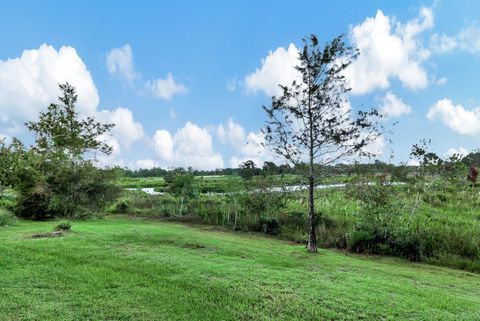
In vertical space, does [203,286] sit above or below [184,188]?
below

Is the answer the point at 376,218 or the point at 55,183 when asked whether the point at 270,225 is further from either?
the point at 55,183

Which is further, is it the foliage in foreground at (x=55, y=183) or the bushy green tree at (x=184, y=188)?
the bushy green tree at (x=184, y=188)

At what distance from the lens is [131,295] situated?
5.46 meters

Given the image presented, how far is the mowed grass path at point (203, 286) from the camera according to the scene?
5.02 meters

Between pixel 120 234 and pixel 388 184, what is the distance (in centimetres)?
940

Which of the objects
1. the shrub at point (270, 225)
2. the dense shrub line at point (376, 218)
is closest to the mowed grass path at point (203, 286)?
the dense shrub line at point (376, 218)

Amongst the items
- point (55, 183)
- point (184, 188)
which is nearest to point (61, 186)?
point (55, 183)

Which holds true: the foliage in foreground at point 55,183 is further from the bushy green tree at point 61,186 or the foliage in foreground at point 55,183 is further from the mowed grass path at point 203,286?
the mowed grass path at point 203,286

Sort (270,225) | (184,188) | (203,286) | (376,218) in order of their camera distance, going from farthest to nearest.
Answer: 1. (184,188)
2. (270,225)
3. (376,218)
4. (203,286)

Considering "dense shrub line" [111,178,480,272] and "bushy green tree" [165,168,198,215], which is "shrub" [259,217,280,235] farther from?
"bushy green tree" [165,168,198,215]

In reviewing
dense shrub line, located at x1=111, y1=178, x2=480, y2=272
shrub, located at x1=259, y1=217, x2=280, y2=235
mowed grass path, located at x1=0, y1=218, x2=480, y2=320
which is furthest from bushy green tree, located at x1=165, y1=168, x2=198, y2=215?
mowed grass path, located at x1=0, y1=218, x2=480, y2=320

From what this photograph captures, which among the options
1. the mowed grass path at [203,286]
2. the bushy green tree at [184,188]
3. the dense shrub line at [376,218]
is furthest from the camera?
the bushy green tree at [184,188]

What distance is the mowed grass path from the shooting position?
5020mm

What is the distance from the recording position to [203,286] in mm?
5957
